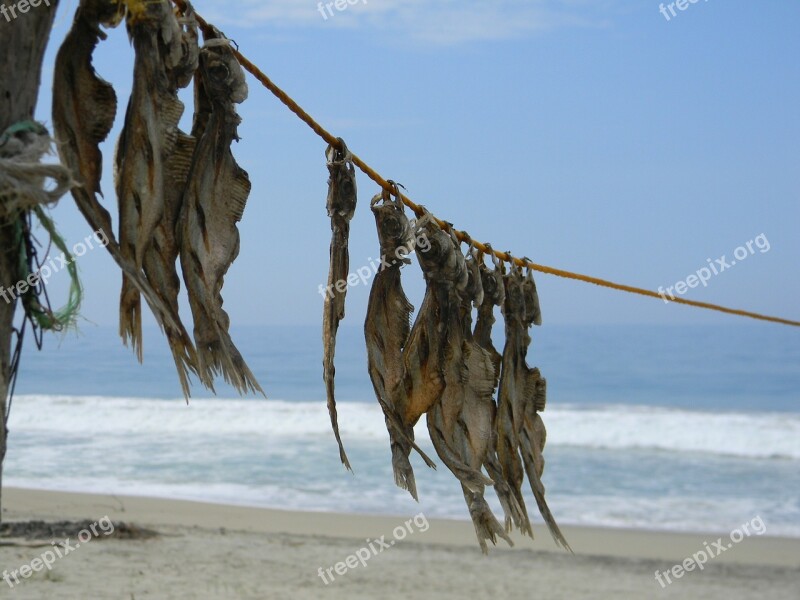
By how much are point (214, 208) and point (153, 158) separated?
0.15 metres

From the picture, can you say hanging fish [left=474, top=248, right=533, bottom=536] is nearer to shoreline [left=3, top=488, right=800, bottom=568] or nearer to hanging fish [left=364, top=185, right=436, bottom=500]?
hanging fish [left=364, top=185, right=436, bottom=500]

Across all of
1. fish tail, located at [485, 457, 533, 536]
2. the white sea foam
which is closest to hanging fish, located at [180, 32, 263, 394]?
fish tail, located at [485, 457, 533, 536]

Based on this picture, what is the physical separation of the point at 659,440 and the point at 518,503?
12396mm

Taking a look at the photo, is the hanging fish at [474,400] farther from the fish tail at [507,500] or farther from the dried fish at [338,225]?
the dried fish at [338,225]

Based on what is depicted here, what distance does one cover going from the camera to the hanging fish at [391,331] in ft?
6.72

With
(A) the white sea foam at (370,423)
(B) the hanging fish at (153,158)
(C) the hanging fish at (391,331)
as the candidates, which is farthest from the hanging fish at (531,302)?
(A) the white sea foam at (370,423)

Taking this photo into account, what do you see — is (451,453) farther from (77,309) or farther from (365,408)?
(365,408)

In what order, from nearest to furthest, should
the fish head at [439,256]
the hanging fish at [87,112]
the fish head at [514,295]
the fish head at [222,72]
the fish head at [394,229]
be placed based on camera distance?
the hanging fish at [87,112] < the fish head at [222,72] < the fish head at [394,229] < the fish head at [439,256] < the fish head at [514,295]

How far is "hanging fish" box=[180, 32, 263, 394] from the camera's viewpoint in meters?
1.56

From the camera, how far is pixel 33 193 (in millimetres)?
1343

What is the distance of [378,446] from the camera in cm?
1388

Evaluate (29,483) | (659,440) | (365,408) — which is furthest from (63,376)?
(659,440)

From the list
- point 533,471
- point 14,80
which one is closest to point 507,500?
point 533,471

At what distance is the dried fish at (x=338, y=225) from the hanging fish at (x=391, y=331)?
12 centimetres
